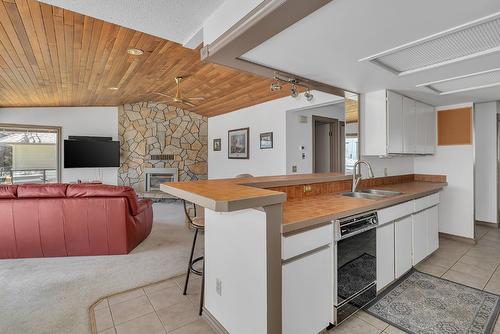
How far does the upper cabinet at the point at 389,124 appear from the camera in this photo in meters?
3.16

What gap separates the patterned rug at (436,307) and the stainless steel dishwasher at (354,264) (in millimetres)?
217

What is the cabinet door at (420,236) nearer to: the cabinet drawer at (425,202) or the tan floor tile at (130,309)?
the cabinet drawer at (425,202)

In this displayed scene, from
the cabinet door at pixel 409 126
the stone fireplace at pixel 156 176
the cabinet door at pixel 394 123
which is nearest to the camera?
the cabinet door at pixel 394 123

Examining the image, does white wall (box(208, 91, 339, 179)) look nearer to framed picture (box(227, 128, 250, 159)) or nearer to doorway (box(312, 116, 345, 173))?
framed picture (box(227, 128, 250, 159))

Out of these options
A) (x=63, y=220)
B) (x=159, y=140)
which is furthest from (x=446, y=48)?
(x=159, y=140)

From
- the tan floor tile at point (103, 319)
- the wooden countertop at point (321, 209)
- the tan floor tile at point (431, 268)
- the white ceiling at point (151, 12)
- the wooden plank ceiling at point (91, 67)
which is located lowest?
the tan floor tile at point (103, 319)

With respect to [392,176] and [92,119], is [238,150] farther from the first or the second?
[92,119]

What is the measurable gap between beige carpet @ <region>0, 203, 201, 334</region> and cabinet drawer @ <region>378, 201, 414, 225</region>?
220 centimetres

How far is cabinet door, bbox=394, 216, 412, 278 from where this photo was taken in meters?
2.55

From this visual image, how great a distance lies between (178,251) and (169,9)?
290 centimetres

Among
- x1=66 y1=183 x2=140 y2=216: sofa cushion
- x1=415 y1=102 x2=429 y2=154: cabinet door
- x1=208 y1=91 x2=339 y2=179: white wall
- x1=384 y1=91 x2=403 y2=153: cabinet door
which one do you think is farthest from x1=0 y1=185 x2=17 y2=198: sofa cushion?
x1=415 y1=102 x2=429 y2=154: cabinet door

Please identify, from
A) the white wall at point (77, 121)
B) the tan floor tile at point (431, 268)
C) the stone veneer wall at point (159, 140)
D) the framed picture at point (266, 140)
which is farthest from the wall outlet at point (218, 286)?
the white wall at point (77, 121)

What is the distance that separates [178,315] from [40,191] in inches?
96.7

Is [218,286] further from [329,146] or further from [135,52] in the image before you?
[329,146]
